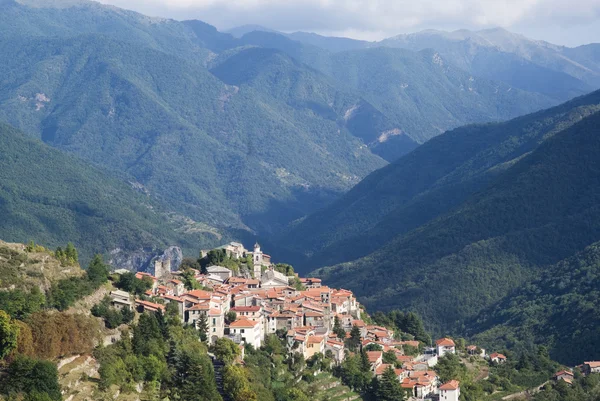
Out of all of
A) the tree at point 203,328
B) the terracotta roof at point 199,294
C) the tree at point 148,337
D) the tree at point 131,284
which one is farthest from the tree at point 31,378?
the terracotta roof at point 199,294

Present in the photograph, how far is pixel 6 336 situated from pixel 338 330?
36.8 m

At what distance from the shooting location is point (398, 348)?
326 feet

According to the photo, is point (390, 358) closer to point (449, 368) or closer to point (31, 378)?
point (449, 368)

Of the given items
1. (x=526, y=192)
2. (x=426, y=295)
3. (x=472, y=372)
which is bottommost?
(x=472, y=372)

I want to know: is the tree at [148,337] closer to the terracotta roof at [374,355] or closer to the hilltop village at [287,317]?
the hilltop village at [287,317]

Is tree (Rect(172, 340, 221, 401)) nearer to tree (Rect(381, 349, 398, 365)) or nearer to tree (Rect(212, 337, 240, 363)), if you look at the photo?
tree (Rect(212, 337, 240, 363))

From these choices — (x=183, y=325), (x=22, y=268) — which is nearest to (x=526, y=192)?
(x=183, y=325)

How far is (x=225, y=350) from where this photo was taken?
3142 inches

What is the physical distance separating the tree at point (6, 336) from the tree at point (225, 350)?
1859cm

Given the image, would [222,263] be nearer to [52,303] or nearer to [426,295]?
[52,303]

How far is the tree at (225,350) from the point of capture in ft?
261

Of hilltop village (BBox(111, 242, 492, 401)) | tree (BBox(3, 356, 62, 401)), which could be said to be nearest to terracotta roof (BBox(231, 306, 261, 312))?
hilltop village (BBox(111, 242, 492, 401))

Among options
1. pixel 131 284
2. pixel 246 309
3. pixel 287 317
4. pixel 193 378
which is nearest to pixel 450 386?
pixel 287 317

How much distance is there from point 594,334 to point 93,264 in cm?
6317
